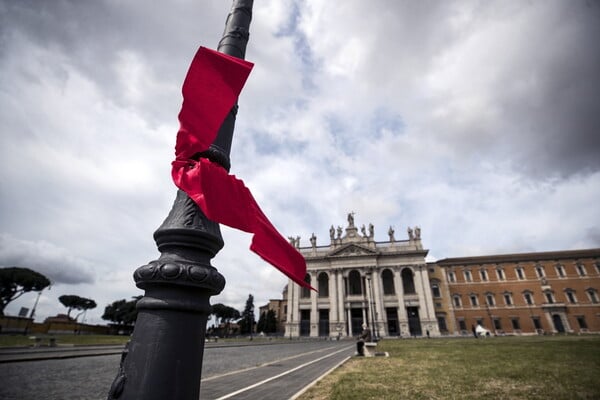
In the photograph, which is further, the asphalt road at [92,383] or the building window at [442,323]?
the building window at [442,323]

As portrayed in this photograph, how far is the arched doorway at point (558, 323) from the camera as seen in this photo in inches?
1639

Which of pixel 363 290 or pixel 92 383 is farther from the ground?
pixel 363 290

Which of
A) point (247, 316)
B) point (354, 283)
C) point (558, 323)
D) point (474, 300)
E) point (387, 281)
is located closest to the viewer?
point (558, 323)

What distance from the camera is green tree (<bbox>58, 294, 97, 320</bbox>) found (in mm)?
57997

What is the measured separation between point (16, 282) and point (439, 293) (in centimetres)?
6562

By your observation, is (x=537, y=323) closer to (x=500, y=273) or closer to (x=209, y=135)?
(x=500, y=273)

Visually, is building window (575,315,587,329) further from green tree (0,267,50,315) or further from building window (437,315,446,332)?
green tree (0,267,50,315)

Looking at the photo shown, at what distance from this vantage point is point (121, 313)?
53.2m

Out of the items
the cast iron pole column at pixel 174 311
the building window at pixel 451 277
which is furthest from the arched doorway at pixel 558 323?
the cast iron pole column at pixel 174 311

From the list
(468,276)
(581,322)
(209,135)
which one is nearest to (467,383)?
(209,135)

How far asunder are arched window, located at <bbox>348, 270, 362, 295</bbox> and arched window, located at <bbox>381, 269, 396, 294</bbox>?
4032mm

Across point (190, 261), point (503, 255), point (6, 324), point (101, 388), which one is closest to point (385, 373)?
point (101, 388)

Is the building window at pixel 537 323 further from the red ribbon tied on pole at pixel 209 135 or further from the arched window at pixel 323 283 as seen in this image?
the red ribbon tied on pole at pixel 209 135

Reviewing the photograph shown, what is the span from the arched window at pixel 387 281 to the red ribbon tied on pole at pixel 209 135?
5042 cm
